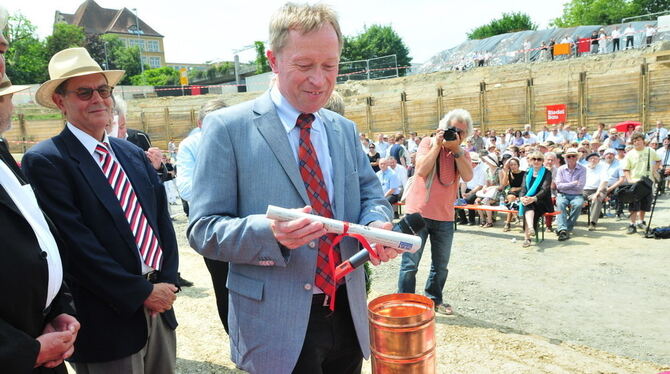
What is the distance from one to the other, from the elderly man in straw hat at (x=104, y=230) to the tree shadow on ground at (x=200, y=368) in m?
1.51

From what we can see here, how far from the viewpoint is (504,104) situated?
86.4 feet

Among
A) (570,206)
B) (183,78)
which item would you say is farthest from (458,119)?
(183,78)

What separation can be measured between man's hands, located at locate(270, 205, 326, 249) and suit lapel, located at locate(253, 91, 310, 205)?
0.88 ft

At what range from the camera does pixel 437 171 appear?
4.84m

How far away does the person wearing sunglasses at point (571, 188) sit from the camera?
9.36m

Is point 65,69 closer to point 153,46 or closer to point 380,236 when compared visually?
point 380,236

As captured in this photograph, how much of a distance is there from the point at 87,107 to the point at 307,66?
1.44 metres

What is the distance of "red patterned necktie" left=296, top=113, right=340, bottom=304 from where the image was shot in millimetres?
1849

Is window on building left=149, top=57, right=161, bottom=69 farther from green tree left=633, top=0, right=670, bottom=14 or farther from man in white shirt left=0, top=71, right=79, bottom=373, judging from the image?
man in white shirt left=0, top=71, right=79, bottom=373

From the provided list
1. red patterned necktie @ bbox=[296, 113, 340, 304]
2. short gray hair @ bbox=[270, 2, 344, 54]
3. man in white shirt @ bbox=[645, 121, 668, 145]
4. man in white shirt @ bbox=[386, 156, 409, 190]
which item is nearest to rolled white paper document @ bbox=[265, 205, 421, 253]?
red patterned necktie @ bbox=[296, 113, 340, 304]

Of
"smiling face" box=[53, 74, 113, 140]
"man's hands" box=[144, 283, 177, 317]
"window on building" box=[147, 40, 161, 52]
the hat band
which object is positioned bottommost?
"man's hands" box=[144, 283, 177, 317]

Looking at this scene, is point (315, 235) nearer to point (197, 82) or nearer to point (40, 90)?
point (40, 90)

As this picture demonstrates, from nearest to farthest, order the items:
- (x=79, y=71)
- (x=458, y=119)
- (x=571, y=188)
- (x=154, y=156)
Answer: (x=79, y=71), (x=154, y=156), (x=458, y=119), (x=571, y=188)

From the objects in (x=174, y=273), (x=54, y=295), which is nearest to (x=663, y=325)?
(x=174, y=273)
